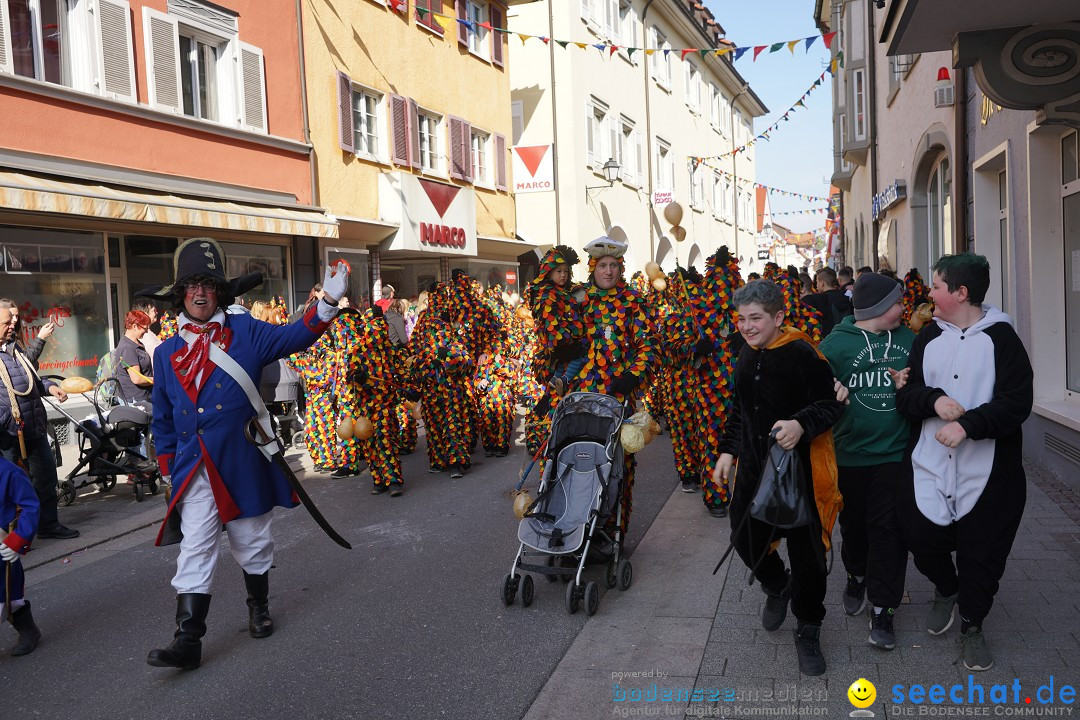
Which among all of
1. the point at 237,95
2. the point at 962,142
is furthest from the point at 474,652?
the point at 237,95

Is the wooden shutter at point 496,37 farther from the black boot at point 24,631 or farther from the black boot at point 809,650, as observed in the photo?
the black boot at point 809,650

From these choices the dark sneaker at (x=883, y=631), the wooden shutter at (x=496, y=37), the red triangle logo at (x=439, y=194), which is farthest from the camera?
the wooden shutter at (x=496, y=37)

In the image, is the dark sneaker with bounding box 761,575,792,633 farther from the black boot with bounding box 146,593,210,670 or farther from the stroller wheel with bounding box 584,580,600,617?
Answer: the black boot with bounding box 146,593,210,670

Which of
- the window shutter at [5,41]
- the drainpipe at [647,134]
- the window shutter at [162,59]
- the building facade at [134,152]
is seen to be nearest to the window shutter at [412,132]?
the building facade at [134,152]

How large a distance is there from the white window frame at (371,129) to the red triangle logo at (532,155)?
4342mm

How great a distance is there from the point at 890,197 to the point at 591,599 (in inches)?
568

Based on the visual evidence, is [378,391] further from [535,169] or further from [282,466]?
[535,169]

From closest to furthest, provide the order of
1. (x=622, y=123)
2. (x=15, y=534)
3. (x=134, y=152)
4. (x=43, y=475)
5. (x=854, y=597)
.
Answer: (x=15, y=534) → (x=854, y=597) → (x=43, y=475) → (x=134, y=152) → (x=622, y=123)

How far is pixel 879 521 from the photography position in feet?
14.4

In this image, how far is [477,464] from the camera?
33.7ft

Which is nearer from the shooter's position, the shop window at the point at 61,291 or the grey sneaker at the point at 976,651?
the grey sneaker at the point at 976,651

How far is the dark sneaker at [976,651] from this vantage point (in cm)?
400

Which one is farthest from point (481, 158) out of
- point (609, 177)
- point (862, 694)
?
point (862, 694)

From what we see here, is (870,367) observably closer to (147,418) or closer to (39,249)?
(147,418)
